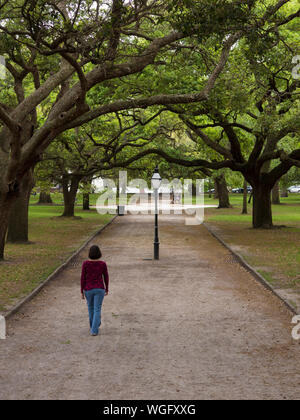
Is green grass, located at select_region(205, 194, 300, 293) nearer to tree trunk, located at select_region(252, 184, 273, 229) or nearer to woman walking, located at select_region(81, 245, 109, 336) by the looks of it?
tree trunk, located at select_region(252, 184, 273, 229)

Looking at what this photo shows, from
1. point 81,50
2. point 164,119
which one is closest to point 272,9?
point 81,50

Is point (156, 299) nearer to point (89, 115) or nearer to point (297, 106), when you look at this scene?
point (89, 115)

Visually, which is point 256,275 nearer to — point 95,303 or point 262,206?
point 95,303

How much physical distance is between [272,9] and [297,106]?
8669 millimetres

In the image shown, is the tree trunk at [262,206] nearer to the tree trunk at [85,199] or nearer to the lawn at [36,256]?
the lawn at [36,256]

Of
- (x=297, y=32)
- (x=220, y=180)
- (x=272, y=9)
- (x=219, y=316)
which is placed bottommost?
(x=219, y=316)

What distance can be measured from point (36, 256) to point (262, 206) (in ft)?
49.4

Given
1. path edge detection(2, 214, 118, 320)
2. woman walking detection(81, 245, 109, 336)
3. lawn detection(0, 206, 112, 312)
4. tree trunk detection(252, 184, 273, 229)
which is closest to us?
woman walking detection(81, 245, 109, 336)

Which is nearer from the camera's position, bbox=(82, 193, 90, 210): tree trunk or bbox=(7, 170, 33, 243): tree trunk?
bbox=(7, 170, 33, 243): tree trunk

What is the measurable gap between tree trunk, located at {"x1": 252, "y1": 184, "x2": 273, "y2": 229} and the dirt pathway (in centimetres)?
1480

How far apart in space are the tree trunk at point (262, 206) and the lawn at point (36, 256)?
8.92 metres

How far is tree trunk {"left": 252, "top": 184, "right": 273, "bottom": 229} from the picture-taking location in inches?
1160

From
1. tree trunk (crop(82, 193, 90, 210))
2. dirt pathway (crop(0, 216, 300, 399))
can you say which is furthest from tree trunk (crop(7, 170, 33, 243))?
tree trunk (crop(82, 193, 90, 210))

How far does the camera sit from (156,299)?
1226 cm
